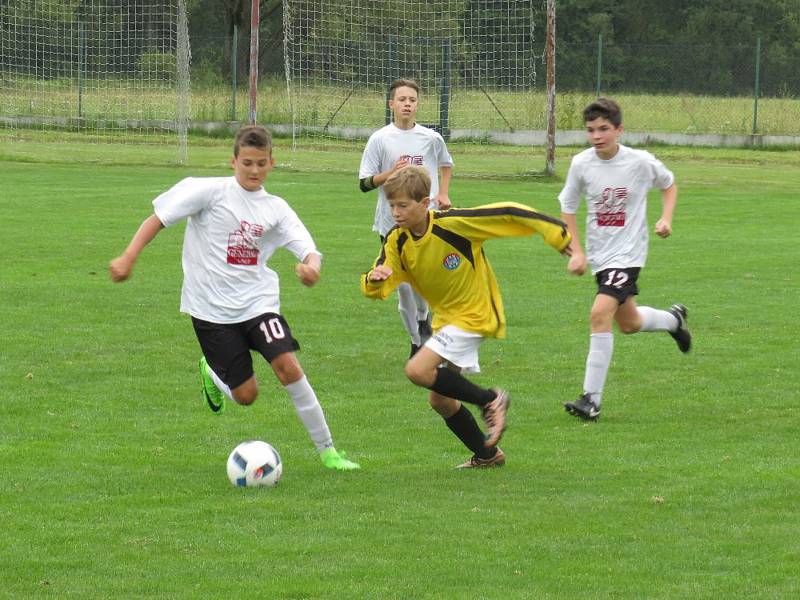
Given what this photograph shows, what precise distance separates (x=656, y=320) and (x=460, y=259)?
2668mm

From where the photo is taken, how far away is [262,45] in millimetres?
47156

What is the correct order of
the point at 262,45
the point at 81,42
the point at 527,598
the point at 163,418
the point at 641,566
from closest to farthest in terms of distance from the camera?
the point at 527,598
the point at 641,566
the point at 163,418
the point at 81,42
the point at 262,45

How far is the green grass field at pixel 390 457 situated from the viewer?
205 inches

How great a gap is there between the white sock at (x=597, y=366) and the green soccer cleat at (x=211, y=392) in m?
2.08

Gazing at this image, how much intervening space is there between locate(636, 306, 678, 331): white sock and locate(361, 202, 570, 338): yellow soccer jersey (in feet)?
7.48

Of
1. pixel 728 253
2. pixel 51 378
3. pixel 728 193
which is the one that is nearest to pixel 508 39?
pixel 728 193

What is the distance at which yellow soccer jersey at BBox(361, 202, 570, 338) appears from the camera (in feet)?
22.2

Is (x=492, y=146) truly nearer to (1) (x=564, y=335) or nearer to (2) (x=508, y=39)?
(2) (x=508, y=39)

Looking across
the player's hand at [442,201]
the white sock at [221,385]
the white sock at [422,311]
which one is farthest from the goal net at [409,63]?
the white sock at [221,385]

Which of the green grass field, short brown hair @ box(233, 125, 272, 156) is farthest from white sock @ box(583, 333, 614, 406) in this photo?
short brown hair @ box(233, 125, 272, 156)

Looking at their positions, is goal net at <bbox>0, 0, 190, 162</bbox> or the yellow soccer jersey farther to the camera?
goal net at <bbox>0, 0, 190, 162</bbox>

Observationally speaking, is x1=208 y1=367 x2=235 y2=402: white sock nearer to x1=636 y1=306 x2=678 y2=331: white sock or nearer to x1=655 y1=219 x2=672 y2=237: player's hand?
x1=655 y1=219 x2=672 y2=237: player's hand

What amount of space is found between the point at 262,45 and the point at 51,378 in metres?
39.1

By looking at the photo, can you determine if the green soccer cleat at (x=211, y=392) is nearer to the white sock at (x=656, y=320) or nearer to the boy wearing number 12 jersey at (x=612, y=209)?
the boy wearing number 12 jersey at (x=612, y=209)
